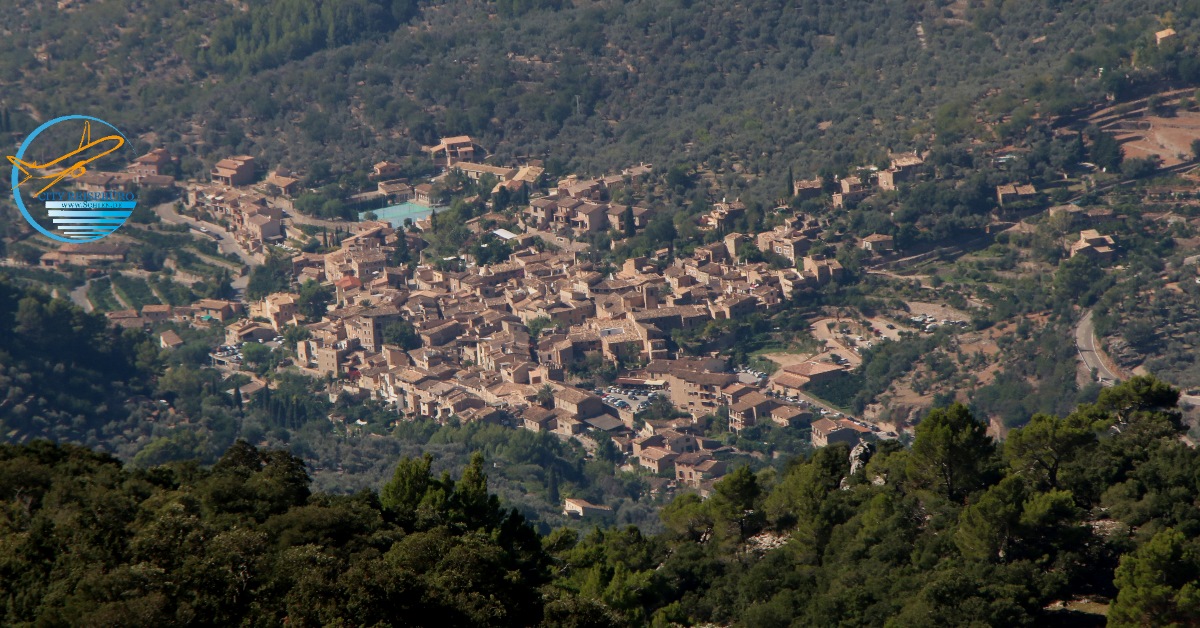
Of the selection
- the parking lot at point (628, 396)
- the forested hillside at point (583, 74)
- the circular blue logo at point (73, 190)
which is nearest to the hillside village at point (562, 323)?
the parking lot at point (628, 396)

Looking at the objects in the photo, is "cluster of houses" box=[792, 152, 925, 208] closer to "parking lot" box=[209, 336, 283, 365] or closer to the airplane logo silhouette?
"parking lot" box=[209, 336, 283, 365]

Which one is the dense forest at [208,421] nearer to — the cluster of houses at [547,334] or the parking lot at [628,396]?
the cluster of houses at [547,334]

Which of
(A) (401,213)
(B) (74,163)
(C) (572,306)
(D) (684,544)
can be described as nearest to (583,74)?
(A) (401,213)

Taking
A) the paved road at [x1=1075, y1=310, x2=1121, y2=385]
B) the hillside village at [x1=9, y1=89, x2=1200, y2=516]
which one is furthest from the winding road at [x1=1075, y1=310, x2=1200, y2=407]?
the hillside village at [x1=9, y1=89, x2=1200, y2=516]

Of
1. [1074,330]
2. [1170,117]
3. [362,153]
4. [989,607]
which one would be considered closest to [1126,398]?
[989,607]

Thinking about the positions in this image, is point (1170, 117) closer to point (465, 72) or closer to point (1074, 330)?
point (1074, 330)

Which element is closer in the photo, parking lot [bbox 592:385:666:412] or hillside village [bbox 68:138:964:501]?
hillside village [bbox 68:138:964:501]
